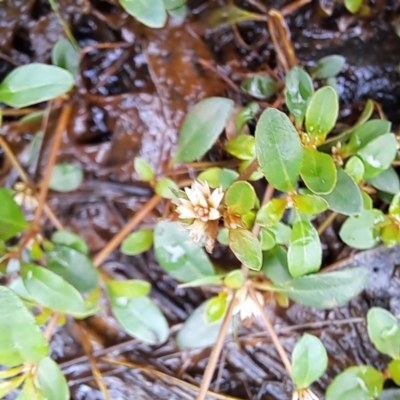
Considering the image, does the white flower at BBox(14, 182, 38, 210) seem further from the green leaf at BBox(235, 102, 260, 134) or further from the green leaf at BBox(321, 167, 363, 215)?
the green leaf at BBox(321, 167, 363, 215)

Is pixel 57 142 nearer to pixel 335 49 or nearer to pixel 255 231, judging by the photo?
pixel 255 231

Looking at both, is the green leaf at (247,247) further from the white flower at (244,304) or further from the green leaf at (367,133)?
the green leaf at (367,133)

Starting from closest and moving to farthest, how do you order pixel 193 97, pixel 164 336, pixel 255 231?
pixel 255 231 → pixel 164 336 → pixel 193 97

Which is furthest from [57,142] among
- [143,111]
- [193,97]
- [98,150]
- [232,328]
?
[232,328]

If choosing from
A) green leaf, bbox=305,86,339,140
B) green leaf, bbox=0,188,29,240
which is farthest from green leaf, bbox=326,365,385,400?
green leaf, bbox=0,188,29,240

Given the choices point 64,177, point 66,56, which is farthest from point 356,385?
point 66,56

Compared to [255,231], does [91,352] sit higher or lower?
lower
